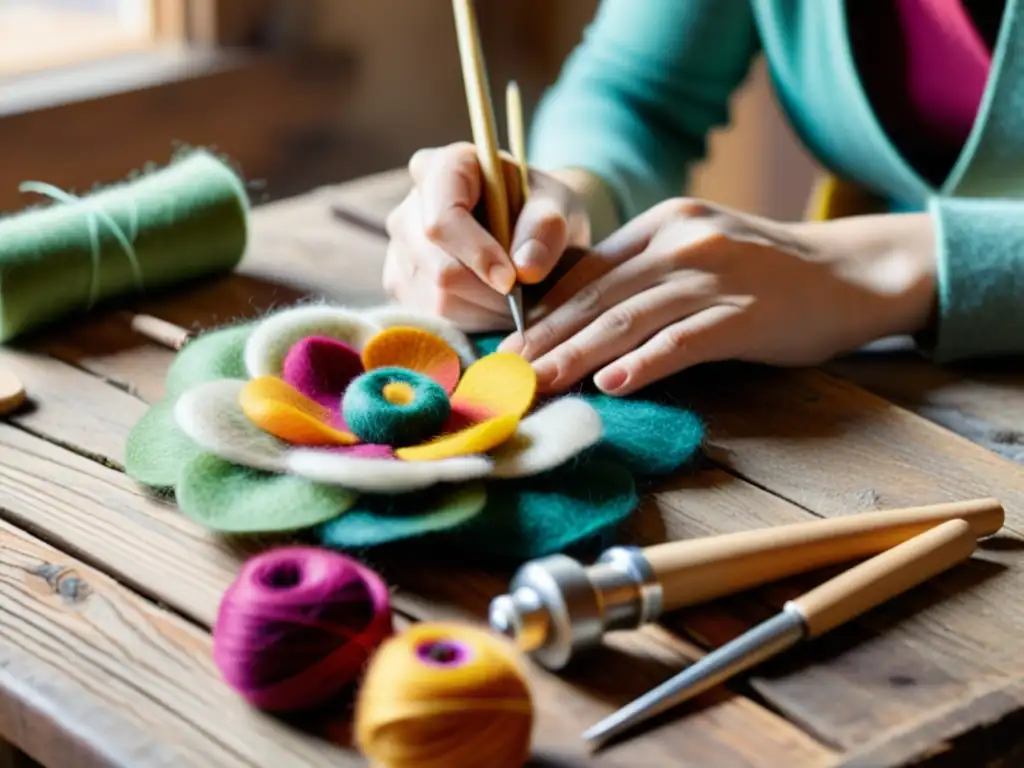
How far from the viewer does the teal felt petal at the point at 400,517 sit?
0.61m

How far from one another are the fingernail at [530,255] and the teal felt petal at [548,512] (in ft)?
0.54

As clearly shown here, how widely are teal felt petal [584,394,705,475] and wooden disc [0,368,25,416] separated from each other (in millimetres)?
345

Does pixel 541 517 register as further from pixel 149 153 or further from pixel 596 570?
pixel 149 153

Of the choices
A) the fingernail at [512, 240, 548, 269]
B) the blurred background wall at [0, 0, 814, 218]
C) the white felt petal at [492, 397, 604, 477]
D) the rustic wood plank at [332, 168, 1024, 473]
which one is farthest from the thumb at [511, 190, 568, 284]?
the blurred background wall at [0, 0, 814, 218]

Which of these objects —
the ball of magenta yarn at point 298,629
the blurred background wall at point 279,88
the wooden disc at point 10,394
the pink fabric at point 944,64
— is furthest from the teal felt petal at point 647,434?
the blurred background wall at point 279,88

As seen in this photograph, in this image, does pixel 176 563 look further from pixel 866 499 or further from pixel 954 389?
pixel 954 389

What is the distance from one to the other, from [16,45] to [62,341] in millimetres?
939

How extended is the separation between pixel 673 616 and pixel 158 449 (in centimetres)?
29

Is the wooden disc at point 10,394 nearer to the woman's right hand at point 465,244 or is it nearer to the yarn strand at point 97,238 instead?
the yarn strand at point 97,238

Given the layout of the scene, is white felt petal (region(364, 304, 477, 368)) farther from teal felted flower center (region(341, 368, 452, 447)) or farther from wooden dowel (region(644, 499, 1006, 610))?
wooden dowel (region(644, 499, 1006, 610))

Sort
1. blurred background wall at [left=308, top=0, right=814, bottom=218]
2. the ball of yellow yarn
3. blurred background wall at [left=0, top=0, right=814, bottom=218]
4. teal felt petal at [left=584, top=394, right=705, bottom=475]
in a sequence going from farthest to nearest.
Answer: blurred background wall at [left=308, top=0, right=814, bottom=218] < blurred background wall at [left=0, top=0, right=814, bottom=218] < teal felt petal at [left=584, top=394, right=705, bottom=475] < the ball of yellow yarn

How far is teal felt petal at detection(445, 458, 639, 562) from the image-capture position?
24.4 inches

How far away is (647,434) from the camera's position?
0.72 m

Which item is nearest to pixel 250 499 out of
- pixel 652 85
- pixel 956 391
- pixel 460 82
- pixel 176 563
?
pixel 176 563
